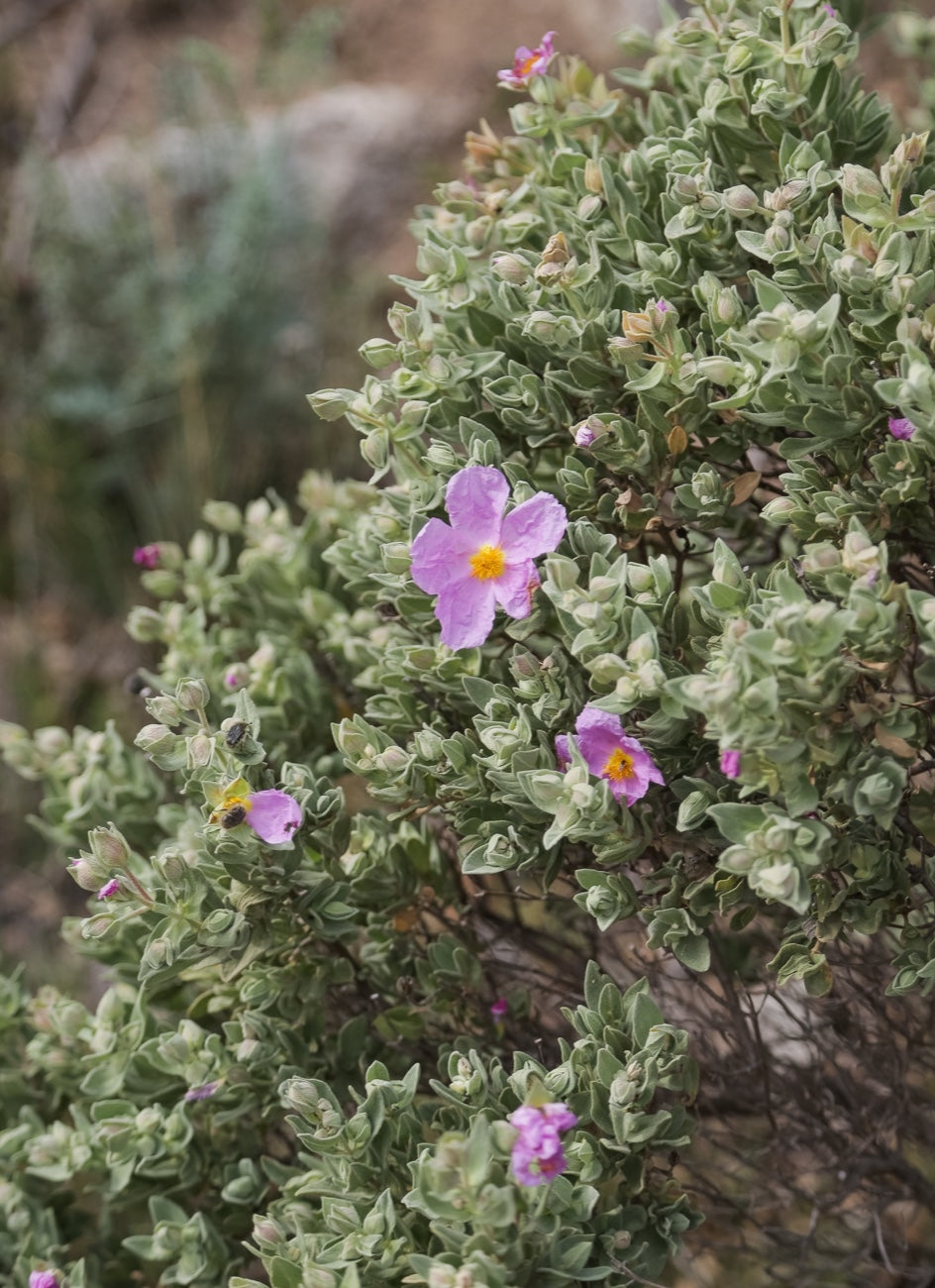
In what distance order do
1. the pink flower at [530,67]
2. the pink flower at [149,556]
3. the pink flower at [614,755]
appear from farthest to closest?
the pink flower at [149,556] → the pink flower at [530,67] → the pink flower at [614,755]

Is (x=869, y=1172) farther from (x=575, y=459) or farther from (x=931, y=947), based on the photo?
(x=575, y=459)

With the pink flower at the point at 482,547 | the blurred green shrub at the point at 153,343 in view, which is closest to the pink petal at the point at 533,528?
the pink flower at the point at 482,547

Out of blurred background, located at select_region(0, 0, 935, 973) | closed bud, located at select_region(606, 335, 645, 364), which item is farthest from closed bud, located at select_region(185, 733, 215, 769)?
blurred background, located at select_region(0, 0, 935, 973)

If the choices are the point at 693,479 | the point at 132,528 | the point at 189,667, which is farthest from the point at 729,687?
the point at 132,528

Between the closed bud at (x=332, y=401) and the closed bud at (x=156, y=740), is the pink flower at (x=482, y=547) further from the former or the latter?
the closed bud at (x=156, y=740)

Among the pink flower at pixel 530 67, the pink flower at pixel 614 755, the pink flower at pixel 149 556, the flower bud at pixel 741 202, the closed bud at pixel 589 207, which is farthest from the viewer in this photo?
the pink flower at pixel 149 556

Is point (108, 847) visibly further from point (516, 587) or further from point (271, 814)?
point (516, 587)

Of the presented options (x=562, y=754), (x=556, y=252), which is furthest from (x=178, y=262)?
(x=562, y=754)

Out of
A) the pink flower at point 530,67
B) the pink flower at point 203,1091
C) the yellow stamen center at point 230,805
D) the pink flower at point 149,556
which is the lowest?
the pink flower at point 203,1091
